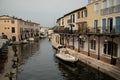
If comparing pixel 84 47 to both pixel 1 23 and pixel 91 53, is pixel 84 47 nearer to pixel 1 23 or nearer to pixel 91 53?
pixel 91 53

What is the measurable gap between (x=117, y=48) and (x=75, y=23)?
75.2 ft

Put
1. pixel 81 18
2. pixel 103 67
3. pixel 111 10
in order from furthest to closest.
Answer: pixel 81 18
pixel 111 10
pixel 103 67

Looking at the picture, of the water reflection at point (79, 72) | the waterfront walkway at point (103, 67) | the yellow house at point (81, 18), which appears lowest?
the water reflection at point (79, 72)

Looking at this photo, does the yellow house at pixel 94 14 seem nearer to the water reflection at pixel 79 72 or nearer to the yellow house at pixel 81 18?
the yellow house at pixel 81 18

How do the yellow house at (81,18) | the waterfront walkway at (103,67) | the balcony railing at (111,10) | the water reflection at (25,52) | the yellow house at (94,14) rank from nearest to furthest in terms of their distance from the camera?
the waterfront walkway at (103,67), the balcony railing at (111,10), the yellow house at (94,14), the yellow house at (81,18), the water reflection at (25,52)

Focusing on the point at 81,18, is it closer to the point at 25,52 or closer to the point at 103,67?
the point at 103,67

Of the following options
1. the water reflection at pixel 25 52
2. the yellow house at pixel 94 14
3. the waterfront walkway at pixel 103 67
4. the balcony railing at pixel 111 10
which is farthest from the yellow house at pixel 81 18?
the water reflection at pixel 25 52

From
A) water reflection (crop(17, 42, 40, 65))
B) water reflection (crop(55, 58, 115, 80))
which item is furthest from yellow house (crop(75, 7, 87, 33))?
water reflection (crop(17, 42, 40, 65))

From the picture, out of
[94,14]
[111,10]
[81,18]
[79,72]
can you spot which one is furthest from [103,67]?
[81,18]

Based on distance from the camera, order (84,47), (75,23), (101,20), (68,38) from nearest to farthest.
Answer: (101,20) < (84,47) < (75,23) < (68,38)

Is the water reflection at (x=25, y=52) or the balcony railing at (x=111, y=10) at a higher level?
the balcony railing at (x=111, y=10)

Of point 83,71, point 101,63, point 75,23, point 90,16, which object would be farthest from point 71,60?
point 75,23

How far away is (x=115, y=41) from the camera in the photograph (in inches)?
1265

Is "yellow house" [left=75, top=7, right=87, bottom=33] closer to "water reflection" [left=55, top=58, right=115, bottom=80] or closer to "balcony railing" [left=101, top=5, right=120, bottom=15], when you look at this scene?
"balcony railing" [left=101, top=5, right=120, bottom=15]
